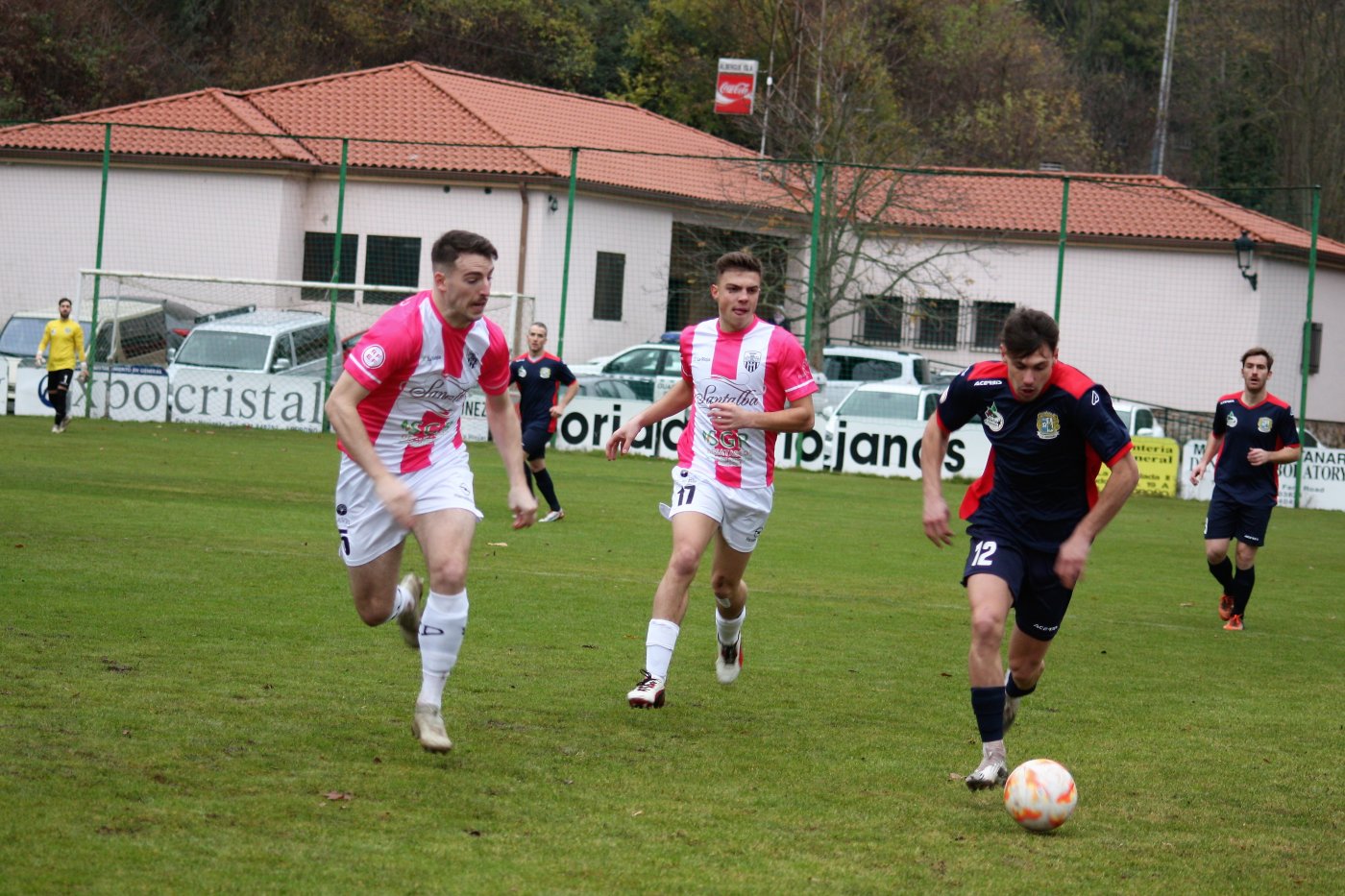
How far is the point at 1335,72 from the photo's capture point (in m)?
44.5

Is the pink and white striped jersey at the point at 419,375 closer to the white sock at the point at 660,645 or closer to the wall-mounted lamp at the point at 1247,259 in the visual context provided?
the white sock at the point at 660,645

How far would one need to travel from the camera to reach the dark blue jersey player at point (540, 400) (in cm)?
1562

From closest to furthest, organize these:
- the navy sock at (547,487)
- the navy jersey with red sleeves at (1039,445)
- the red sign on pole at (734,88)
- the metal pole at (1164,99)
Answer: the navy jersey with red sleeves at (1039,445) → the navy sock at (547,487) → the red sign on pole at (734,88) → the metal pole at (1164,99)

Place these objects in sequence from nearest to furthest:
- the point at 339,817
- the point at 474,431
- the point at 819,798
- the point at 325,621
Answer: the point at 339,817, the point at 819,798, the point at 325,621, the point at 474,431

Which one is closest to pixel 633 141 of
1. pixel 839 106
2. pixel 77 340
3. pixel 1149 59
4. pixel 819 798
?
pixel 839 106

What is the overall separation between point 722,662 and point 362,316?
20.3 metres

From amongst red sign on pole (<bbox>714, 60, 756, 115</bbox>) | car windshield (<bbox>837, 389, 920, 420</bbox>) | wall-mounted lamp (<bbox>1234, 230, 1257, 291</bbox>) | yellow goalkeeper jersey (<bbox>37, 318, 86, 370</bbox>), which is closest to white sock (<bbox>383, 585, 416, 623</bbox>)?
yellow goalkeeper jersey (<bbox>37, 318, 86, 370</bbox>)

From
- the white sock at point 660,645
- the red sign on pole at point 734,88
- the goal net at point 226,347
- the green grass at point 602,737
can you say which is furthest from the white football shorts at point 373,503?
the red sign on pole at point 734,88

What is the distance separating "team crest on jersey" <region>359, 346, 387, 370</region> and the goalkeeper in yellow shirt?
58.3 feet

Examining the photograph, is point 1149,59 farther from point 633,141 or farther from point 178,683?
point 178,683

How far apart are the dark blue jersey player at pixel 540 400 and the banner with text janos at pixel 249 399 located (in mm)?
10294

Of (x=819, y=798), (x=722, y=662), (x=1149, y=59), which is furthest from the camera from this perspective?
(x=1149, y=59)

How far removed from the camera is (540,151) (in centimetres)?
3388

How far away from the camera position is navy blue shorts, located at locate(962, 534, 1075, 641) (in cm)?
621
